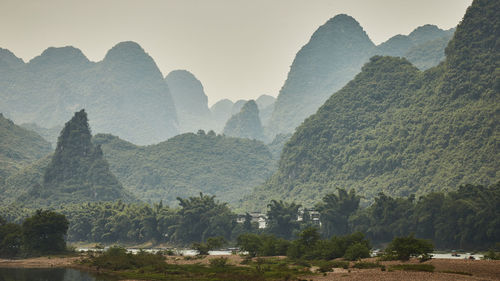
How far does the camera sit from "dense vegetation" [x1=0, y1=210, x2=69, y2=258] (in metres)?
81.4

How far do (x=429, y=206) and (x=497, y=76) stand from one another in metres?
37.3

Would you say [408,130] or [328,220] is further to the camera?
[408,130]

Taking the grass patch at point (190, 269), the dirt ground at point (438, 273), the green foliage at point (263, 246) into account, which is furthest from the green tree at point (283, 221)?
the dirt ground at point (438, 273)

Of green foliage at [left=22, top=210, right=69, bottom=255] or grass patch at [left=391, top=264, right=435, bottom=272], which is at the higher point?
green foliage at [left=22, top=210, right=69, bottom=255]

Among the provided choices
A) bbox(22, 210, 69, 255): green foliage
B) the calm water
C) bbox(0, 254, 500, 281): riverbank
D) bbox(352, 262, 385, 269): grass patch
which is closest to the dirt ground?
bbox(0, 254, 500, 281): riverbank

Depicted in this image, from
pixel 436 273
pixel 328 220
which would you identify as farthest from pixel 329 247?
pixel 328 220

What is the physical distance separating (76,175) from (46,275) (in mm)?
86903

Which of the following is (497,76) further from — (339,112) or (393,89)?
(339,112)

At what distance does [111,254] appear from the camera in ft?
235

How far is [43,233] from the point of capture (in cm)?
8275

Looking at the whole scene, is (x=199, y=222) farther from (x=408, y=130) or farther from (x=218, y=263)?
(x=408, y=130)

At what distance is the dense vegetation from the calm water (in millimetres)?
11147

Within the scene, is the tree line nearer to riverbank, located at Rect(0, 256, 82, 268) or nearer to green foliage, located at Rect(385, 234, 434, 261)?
green foliage, located at Rect(385, 234, 434, 261)

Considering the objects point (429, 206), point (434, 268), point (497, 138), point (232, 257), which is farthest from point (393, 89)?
point (434, 268)
